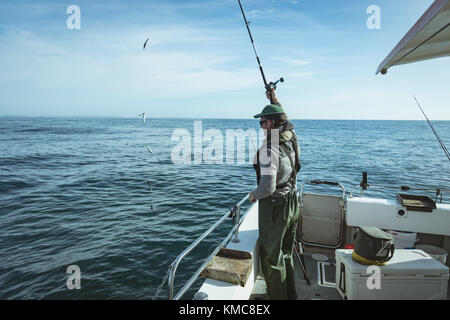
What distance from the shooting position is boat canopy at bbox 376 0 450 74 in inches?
76.2

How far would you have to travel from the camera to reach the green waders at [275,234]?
2773 millimetres

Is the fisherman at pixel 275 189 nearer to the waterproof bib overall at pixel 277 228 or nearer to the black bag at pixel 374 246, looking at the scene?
the waterproof bib overall at pixel 277 228

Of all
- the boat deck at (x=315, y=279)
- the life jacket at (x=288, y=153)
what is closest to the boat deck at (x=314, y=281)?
the boat deck at (x=315, y=279)

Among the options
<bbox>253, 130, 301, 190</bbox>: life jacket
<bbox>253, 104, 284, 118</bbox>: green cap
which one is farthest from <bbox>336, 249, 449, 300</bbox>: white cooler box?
<bbox>253, 104, 284, 118</bbox>: green cap

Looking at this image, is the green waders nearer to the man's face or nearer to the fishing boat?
the fishing boat

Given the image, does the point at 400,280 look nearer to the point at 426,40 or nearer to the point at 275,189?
the point at 275,189

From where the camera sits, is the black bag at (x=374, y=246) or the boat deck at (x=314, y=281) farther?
the boat deck at (x=314, y=281)

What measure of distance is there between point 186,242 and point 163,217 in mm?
2254

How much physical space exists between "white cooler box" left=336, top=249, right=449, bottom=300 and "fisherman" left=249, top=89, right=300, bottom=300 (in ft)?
2.72

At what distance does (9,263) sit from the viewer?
6953 millimetres

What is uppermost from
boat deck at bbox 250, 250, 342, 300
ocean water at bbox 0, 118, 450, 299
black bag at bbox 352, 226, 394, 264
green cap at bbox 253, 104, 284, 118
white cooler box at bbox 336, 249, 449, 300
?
green cap at bbox 253, 104, 284, 118

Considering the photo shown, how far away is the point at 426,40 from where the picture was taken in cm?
262

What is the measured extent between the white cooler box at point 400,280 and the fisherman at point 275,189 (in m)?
0.83
